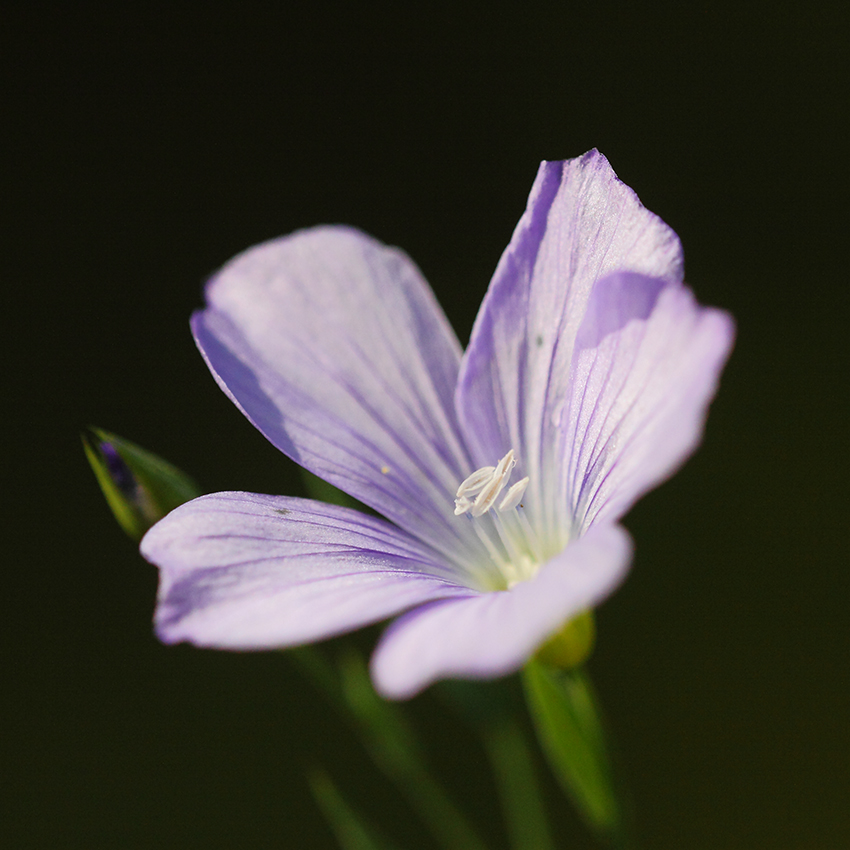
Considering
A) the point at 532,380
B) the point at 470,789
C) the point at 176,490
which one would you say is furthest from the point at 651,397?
the point at 470,789

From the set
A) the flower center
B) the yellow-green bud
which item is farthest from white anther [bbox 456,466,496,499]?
the yellow-green bud


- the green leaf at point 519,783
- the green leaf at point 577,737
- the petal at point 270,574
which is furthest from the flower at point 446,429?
the green leaf at point 519,783

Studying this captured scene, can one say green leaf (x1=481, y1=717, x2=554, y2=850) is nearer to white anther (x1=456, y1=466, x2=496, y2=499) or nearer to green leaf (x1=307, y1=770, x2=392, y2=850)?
green leaf (x1=307, y1=770, x2=392, y2=850)

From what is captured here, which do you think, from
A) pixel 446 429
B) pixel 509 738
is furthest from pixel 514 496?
pixel 509 738

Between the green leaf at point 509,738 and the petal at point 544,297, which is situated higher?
the petal at point 544,297

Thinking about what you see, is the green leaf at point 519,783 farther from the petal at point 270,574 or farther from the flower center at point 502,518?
the petal at point 270,574

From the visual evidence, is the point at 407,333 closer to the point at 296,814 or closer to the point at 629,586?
the point at 629,586
